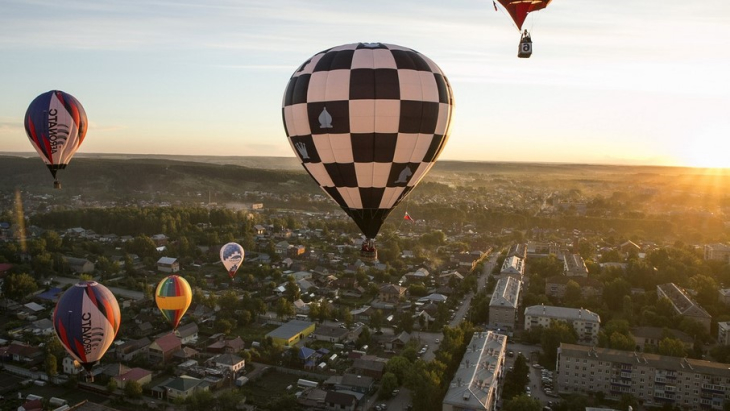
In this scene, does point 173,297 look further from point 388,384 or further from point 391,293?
point 391,293

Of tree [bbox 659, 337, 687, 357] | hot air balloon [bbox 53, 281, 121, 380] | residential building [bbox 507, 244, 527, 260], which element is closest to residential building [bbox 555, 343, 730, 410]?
tree [bbox 659, 337, 687, 357]

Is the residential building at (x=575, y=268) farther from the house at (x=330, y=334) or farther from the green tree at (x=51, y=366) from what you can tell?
the green tree at (x=51, y=366)

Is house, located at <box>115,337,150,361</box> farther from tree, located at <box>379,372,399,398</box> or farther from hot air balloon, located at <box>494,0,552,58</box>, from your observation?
hot air balloon, located at <box>494,0,552,58</box>

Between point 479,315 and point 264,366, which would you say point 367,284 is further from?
point 264,366

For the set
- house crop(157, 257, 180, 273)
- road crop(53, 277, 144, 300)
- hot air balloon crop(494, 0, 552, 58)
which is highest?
hot air balloon crop(494, 0, 552, 58)

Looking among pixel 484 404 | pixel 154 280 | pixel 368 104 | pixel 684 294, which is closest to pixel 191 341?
pixel 154 280

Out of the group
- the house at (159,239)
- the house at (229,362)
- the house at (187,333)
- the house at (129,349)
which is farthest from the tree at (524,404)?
the house at (159,239)
